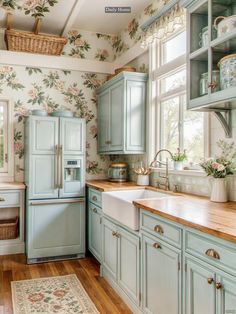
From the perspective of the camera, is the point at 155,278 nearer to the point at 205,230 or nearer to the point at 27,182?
the point at 205,230

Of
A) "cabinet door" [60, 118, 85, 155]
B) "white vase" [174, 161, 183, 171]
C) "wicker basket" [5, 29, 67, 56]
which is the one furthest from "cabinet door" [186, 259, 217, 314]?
"wicker basket" [5, 29, 67, 56]

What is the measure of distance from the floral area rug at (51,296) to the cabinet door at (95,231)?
384 millimetres

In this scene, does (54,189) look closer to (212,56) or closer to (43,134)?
(43,134)

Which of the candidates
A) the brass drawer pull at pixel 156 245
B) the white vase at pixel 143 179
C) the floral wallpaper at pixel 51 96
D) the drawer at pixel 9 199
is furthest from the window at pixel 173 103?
the drawer at pixel 9 199

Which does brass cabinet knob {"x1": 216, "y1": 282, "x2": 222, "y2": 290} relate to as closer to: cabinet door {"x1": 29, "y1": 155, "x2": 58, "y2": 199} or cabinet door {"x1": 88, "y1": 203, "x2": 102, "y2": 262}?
cabinet door {"x1": 88, "y1": 203, "x2": 102, "y2": 262}

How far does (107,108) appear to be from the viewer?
3.88 m

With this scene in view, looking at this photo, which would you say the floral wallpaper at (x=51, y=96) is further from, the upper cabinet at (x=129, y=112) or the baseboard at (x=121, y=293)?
the baseboard at (x=121, y=293)

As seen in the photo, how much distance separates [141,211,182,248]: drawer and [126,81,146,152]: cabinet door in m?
1.37

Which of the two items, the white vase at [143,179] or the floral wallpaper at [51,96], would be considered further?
the floral wallpaper at [51,96]

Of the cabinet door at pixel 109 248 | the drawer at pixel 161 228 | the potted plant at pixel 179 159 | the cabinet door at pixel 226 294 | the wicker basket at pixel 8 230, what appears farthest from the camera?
the wicker basket at pixel 8 230

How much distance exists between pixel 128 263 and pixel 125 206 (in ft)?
1.53

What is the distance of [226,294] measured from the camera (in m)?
1.38

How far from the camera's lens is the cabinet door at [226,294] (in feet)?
4.39

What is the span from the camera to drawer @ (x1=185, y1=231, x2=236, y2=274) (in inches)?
53.4
